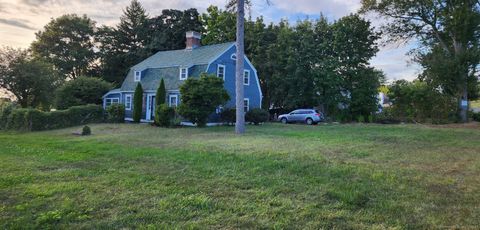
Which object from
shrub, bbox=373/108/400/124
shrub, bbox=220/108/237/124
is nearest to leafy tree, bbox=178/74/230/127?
shrub, bbox=220/108/237/124

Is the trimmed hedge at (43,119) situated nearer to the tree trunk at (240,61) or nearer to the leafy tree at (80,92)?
the leafy tree at (80,92)

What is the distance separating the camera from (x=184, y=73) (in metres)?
26.2

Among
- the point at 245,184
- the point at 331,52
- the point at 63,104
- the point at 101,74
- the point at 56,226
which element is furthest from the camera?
the point at 101,74

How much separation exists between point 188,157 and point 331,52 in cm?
2697

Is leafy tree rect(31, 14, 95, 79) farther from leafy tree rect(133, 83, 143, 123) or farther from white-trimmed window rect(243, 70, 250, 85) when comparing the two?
white-trimmed window rect(243, 70, 250, 85)

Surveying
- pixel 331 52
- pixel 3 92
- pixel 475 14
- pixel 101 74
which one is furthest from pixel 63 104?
pixel 475 14

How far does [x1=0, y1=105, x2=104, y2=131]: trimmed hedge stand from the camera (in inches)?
849

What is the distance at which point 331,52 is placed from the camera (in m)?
32.4

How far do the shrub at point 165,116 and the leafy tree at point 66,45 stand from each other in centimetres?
2868

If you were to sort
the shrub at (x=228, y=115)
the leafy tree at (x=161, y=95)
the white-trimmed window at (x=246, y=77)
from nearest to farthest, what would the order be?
the shrub at (x=228, y=115) < the leafy tree at (x=161, y=95) < the white-trimmed window at (x=246, y=77)

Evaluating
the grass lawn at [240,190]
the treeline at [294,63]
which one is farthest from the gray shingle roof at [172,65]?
the grass lawn at [240,190]

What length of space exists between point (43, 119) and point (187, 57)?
1151 cm

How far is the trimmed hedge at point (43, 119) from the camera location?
→ 70.7ft

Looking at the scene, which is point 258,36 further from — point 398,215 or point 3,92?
point 398,215
